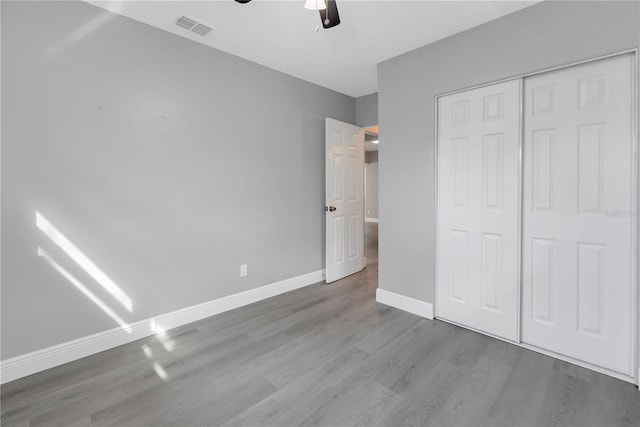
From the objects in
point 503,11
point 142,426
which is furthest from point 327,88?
point 142,426

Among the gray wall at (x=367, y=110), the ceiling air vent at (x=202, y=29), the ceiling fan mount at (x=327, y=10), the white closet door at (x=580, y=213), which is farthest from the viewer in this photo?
the gray wall at (x=367, y=110)

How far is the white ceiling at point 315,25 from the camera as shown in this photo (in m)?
2.20

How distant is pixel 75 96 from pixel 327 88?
2728 mm

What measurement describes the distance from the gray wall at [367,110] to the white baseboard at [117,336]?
255cm

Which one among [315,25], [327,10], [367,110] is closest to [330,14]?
[327,10]

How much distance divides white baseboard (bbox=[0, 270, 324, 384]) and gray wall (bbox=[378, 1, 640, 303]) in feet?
4.93

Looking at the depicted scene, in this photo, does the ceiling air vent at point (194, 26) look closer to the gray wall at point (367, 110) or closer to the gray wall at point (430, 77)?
the gray wall at point (430, 77)

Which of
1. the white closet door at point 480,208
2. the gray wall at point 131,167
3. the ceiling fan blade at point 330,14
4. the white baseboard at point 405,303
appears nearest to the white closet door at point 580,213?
the white closet door at point 480,208

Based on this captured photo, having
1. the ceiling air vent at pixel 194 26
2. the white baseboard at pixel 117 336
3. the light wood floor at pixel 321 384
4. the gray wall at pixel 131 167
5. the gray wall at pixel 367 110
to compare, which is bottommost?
the light wood floor at pixel 321 384

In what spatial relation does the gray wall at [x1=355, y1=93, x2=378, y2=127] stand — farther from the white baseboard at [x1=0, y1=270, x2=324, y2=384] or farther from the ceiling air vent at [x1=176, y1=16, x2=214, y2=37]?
the white baseboard at [x1=0, y1=270, x2=324, y2=384]

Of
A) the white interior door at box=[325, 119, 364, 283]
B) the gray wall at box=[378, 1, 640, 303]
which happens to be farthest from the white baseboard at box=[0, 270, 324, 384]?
the gray wall at box=[378, 1, 640, 303]

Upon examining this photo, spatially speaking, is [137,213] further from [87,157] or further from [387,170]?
[387,170]

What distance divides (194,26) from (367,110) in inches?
98.1

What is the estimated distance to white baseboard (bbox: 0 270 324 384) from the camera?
1961 millimetres
